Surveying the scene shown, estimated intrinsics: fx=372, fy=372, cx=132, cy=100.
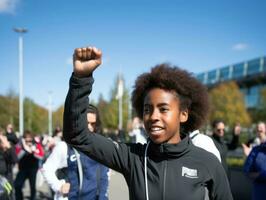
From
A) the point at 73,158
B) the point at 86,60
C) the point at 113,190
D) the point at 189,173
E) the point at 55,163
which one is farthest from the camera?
the point at 113,190

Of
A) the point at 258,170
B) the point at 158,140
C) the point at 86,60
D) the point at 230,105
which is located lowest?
the point at 230,105

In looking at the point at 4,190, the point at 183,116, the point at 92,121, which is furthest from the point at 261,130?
the point at 183,116

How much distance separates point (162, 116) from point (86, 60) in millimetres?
573

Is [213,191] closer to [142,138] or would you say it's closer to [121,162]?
[121,162]

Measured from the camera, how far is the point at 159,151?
2.13m

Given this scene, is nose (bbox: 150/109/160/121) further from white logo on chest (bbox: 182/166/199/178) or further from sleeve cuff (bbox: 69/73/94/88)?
sleeve cuff (bbox: 69/73/94/88)

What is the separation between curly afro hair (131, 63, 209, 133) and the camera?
2.33m

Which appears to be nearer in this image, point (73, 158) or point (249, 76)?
point (73, 158)

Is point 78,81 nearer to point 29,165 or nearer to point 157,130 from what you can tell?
point 157,130

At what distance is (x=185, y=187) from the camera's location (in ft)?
6.80

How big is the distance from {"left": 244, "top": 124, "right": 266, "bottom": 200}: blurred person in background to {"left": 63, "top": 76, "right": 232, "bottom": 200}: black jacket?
272cm

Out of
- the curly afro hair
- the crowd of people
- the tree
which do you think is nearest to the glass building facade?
the tree

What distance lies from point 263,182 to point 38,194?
24.7 feet

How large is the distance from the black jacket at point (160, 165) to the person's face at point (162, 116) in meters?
0.06
